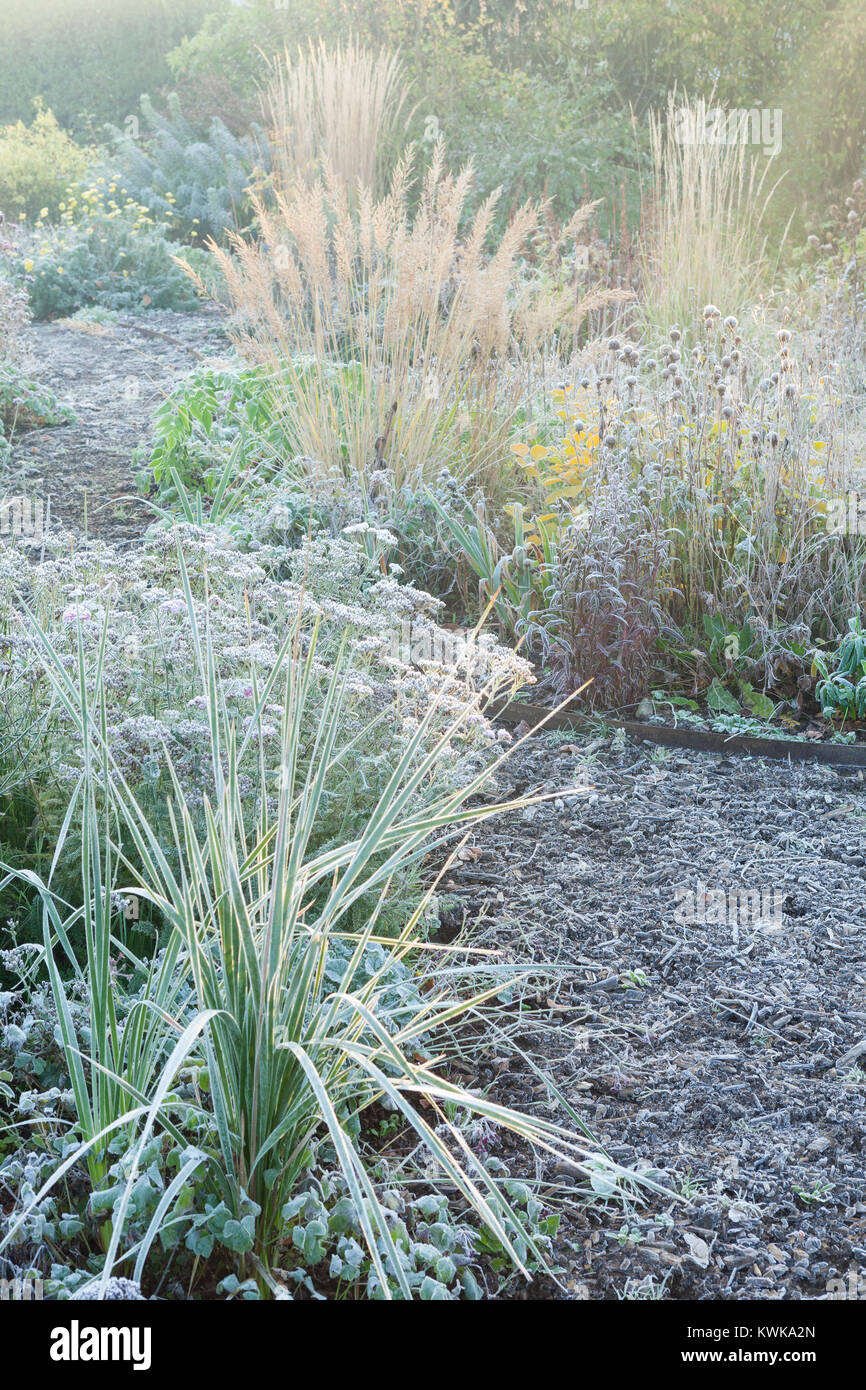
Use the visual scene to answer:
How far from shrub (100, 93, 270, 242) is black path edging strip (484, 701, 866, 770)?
846 centimetres

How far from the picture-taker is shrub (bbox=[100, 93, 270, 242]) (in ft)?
35.3

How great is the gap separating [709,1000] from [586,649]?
1.52m

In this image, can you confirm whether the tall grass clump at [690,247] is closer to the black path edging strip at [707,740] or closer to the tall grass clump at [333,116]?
the tall grass clump at [333,116]

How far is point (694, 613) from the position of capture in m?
3.78

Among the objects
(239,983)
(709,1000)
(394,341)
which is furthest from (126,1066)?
(394,341)

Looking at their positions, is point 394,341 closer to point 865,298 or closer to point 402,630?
point 402,630

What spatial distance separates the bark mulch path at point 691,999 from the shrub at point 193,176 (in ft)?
29.8

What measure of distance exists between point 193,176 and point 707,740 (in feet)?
33.9

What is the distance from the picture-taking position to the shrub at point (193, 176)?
1077cm
